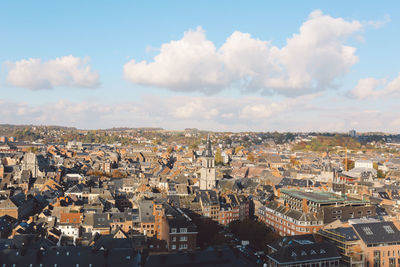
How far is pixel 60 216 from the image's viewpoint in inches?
2581

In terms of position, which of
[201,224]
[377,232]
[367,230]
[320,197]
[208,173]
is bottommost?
[201,224]

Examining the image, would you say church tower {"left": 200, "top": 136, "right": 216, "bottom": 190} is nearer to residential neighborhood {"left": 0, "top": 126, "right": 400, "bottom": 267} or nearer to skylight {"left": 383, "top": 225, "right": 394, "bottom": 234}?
residential neighborhood {"left": 0, "top": 126, "right": 400, "bottom": 267}

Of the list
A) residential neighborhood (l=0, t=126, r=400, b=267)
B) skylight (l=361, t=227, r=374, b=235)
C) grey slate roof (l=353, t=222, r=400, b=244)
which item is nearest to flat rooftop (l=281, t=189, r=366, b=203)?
residential neighborhood (l=0, t=126, r=400, b=267)

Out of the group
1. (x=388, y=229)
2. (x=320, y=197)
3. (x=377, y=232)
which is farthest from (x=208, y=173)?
(x=388, y=229)

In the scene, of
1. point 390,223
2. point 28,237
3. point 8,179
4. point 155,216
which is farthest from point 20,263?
point 8,179

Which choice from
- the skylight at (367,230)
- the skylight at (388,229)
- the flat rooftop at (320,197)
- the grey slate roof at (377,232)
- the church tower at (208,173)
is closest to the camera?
the grey slate roof at (377,232)

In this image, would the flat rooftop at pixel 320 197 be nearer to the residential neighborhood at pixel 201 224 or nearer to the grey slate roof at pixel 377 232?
the residential neighborhood at pixel 201 224

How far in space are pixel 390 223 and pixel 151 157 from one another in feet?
466

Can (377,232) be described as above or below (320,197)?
below

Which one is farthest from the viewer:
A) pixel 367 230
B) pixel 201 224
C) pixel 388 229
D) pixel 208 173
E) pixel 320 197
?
pixel 208 173

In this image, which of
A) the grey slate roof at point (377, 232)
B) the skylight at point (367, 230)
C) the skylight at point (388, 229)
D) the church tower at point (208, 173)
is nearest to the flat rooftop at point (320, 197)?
the grey slate roof at point (377, 232)

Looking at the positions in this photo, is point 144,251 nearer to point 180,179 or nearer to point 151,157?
point 180,179

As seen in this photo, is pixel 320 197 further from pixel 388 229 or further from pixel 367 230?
pixel 367 230

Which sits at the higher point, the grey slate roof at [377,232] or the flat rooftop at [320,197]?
the flat rooftop at [320,197]
